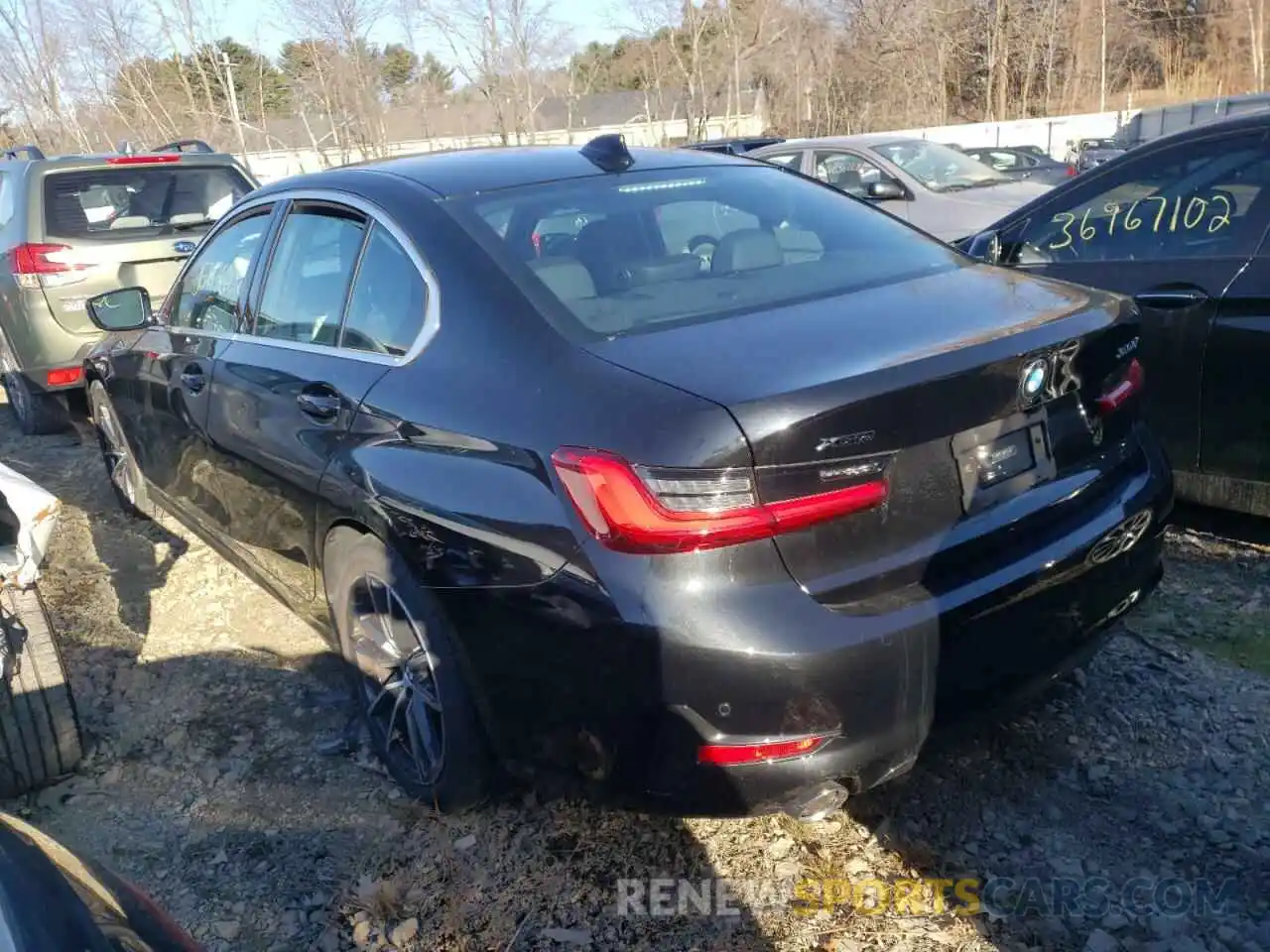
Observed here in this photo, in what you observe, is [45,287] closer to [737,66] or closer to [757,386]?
[757,386]

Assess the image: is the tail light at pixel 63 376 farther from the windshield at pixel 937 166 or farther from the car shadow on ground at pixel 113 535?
the windshield at pixel 937 166

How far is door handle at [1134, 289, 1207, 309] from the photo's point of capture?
→ 3816 mm

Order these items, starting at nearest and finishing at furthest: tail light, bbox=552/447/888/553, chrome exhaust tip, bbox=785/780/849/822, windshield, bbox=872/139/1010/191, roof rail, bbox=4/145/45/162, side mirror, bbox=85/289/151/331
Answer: tail light, bbox=552/447/888/553
chrome exhaust tip, bbox=785/780/849/822
side mirror, bbox=85/289/151/331
roof rail, bbox=4/145/45/162
windshield, bbox=872/139/1010/191

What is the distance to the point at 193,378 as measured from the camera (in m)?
3.93

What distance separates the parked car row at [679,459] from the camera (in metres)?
2.11

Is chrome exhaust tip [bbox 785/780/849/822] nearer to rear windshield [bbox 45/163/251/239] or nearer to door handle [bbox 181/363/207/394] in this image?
door handle [bbox 181/363/207/394]

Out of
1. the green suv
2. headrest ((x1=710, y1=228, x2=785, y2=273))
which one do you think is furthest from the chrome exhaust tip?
the green suv

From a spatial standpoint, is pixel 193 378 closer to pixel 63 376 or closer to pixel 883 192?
pixel 63 376

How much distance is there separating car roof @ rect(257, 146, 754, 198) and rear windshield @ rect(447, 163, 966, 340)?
6 centimetres

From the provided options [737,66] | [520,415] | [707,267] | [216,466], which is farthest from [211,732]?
[737,66]

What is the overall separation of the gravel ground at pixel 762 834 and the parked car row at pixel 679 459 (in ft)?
0.90

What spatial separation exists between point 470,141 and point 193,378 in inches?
1196

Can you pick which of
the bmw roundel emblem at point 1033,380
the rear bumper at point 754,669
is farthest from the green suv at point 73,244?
the bmw roundel emblem at point 1033,380

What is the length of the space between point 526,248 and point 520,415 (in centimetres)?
60
